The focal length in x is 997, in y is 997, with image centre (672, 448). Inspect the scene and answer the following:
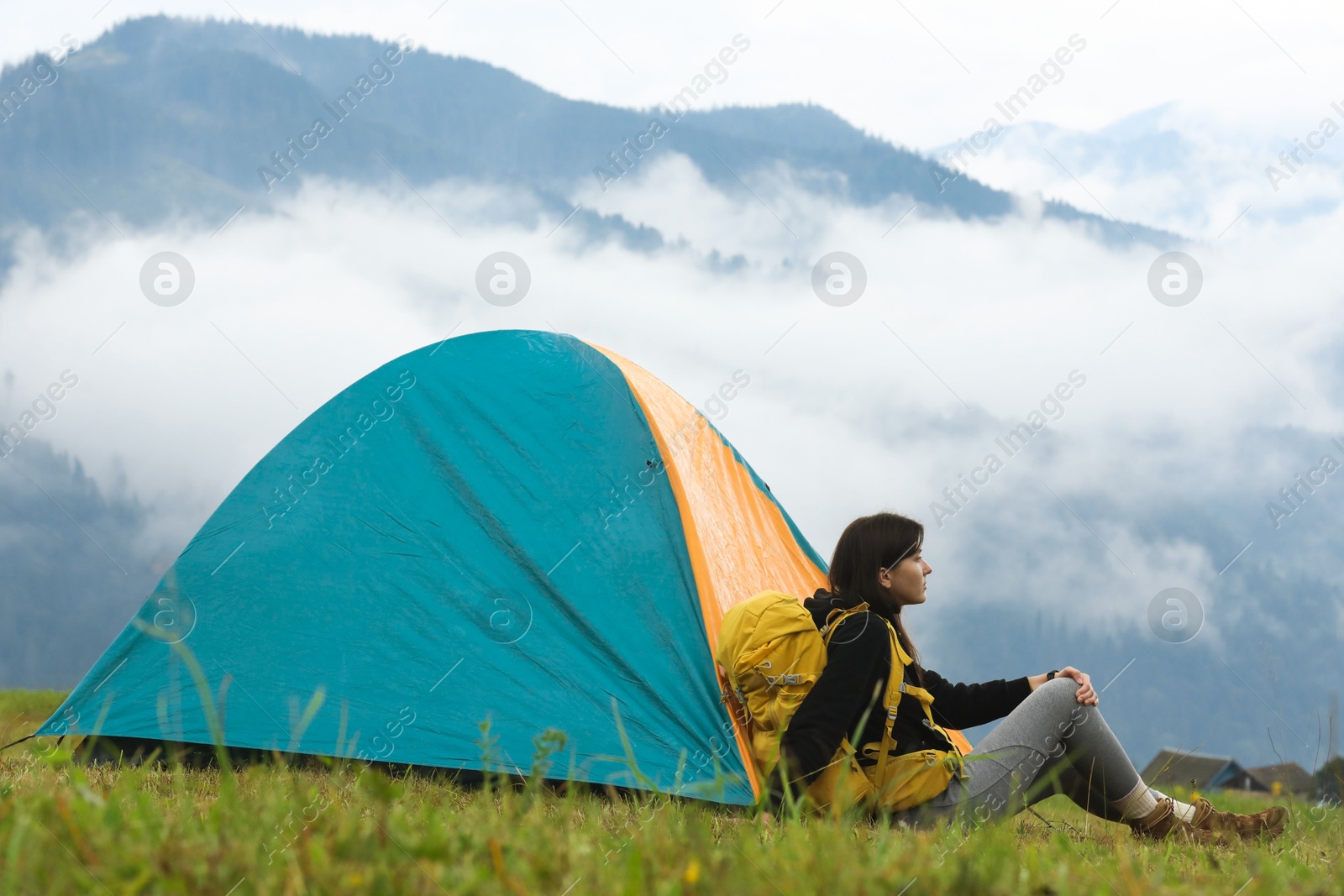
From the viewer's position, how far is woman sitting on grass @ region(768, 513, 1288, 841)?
3254 millimetres

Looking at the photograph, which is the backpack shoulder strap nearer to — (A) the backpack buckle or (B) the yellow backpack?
(B) the yellow backpack

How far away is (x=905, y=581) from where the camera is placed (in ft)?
11.7

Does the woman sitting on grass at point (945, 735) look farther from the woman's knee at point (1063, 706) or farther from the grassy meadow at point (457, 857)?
the grassy meadow at point (457, 857)

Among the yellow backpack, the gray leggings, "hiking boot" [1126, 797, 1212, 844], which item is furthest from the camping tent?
"hiking boot" [1126, 797, 1212, 844]

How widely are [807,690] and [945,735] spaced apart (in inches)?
22.8

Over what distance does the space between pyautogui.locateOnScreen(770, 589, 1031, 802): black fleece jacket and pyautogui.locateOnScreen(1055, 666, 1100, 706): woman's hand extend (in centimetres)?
51

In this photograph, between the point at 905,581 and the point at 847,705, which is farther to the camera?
the point at 905,581

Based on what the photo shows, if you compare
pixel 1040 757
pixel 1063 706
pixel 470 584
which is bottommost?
pixel 470 584

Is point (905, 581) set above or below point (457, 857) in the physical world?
above

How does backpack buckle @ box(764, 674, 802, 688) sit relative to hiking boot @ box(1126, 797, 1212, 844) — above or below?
below

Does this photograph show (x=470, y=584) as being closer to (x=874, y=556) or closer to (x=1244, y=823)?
(x=874, y=556)

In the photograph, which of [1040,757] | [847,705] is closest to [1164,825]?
[1040,757]

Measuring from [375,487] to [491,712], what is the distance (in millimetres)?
1279

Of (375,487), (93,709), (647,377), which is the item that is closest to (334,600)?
(375,487)
